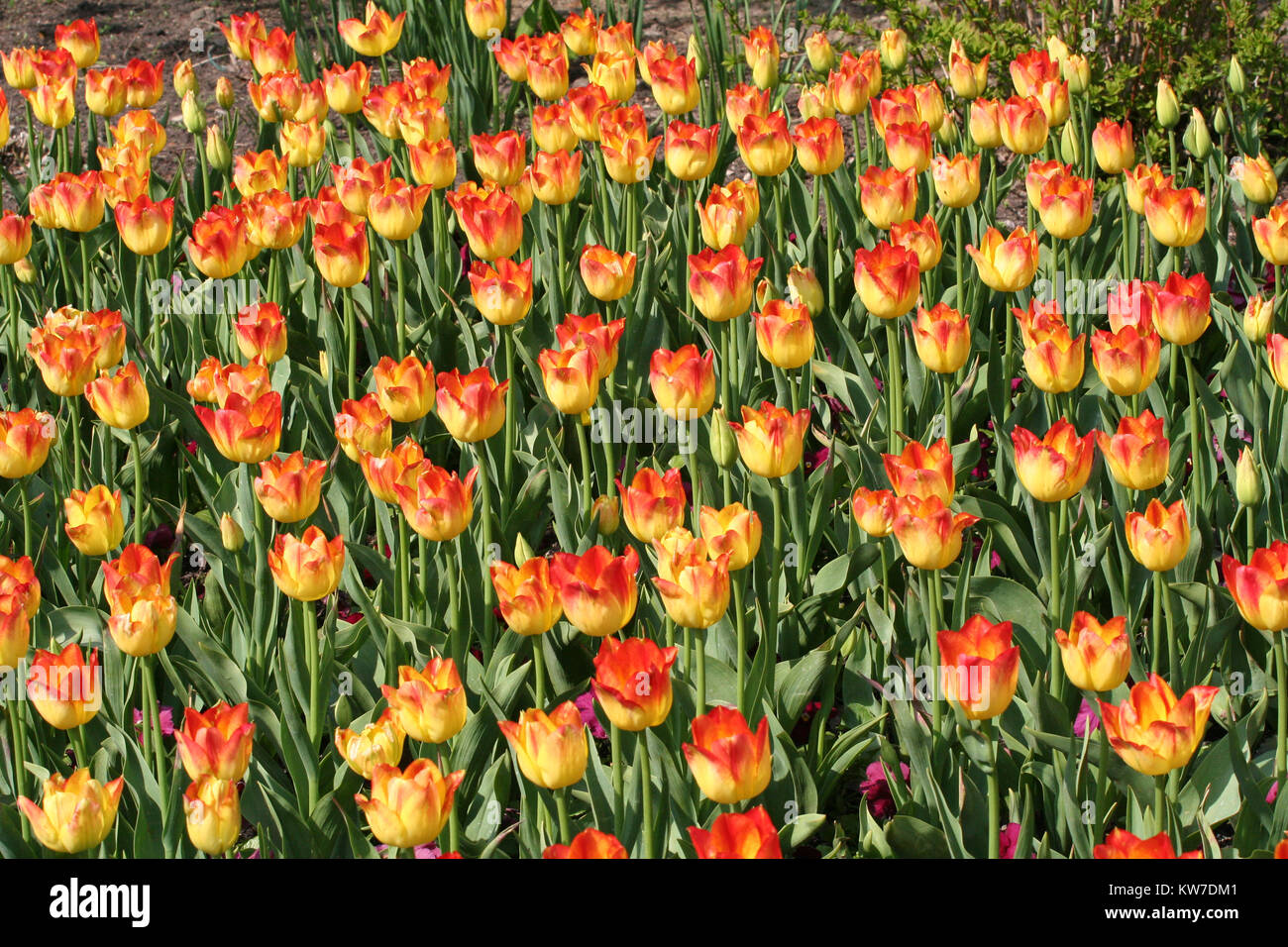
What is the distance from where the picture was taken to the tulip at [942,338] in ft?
8.11

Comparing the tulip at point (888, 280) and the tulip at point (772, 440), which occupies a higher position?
the tulip at point (888, 280)

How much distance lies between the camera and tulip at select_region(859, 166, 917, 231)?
9.93 feet

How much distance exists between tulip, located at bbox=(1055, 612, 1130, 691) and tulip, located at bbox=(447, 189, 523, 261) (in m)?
1.50

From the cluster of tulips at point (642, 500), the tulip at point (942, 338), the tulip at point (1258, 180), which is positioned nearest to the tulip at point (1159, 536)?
the cluster of tulips at point (642, 500)

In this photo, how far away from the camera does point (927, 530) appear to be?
193cm

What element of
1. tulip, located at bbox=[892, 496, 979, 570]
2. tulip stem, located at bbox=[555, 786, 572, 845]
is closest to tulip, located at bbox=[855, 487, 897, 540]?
tulip, located at bbox=[892, 496, 979, 570]

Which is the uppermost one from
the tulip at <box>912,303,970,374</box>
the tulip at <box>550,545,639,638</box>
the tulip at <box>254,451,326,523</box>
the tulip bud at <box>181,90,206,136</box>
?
the tulip bud at <box>181,90,206,136</box>

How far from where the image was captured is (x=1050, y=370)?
2381mm

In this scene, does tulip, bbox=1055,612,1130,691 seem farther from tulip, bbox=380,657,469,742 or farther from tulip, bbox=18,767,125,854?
tulip, bbox=18,767,125,854

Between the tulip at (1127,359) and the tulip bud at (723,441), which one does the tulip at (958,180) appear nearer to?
the tulip at (1127,359)

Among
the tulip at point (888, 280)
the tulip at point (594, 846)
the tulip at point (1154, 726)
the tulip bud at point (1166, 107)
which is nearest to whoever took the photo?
the tulip at point (594, 846)

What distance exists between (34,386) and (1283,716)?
2.55 m

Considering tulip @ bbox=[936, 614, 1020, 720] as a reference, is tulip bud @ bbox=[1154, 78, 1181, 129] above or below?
above

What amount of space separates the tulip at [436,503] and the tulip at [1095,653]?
2.69 ft
